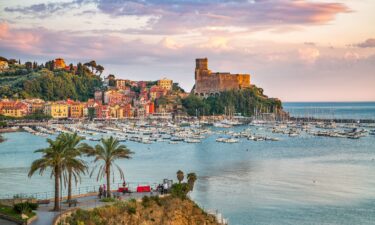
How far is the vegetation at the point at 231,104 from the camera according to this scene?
436ft

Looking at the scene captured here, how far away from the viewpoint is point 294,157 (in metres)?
55.0

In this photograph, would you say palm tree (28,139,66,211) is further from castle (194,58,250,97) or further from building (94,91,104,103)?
castle (194,58,250,97)

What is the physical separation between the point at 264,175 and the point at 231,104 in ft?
308

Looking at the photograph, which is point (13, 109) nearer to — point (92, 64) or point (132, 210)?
point (92, 64)

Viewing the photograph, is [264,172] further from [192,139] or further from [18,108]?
[18,108]

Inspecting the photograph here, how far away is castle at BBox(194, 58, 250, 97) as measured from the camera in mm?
148000

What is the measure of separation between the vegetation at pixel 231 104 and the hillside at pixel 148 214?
110m

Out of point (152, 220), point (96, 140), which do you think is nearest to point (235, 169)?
point (152, 220)

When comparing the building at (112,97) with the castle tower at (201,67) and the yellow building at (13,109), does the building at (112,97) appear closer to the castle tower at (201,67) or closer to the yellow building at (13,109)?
the castle tower at (201,67)

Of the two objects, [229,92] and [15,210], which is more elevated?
[229,92]

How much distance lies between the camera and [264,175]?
136ft

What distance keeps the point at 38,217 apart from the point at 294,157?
40.3 m

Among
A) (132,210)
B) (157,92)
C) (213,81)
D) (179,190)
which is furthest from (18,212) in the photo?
(213,81)

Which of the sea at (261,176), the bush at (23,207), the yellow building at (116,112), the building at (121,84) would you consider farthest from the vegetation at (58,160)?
the building at (121,84)
